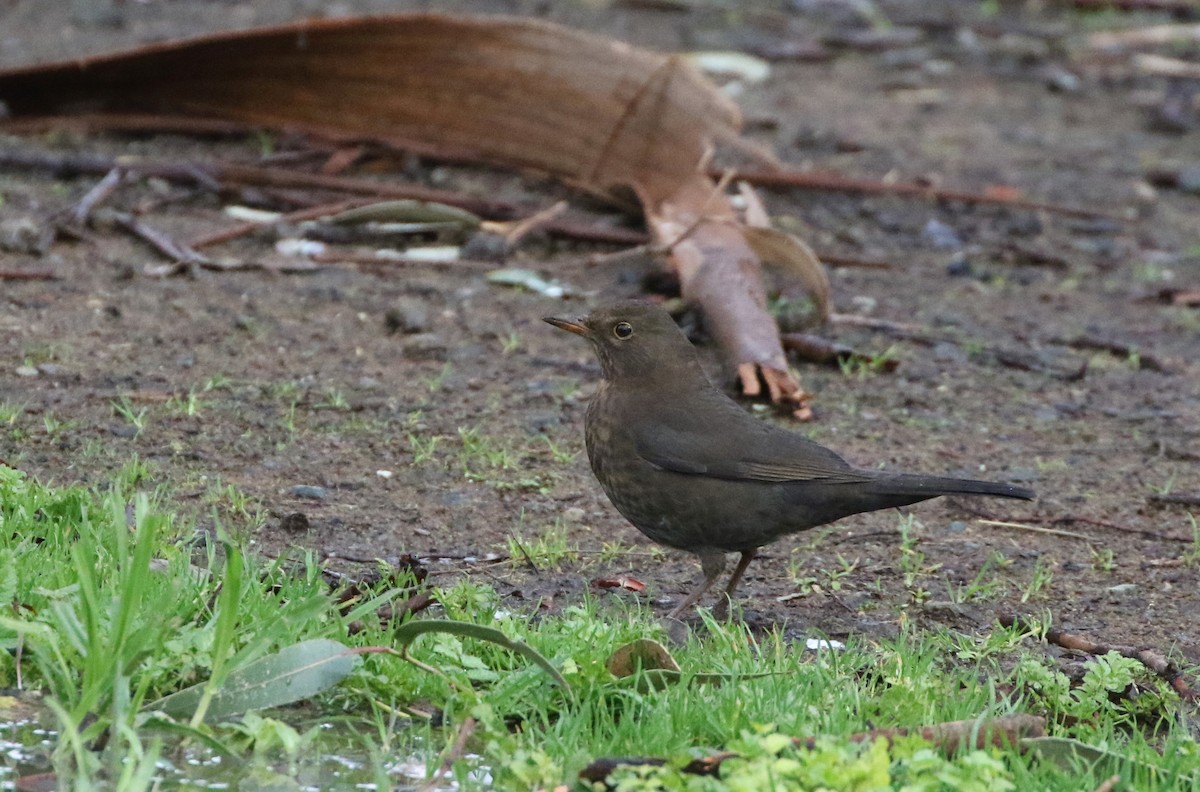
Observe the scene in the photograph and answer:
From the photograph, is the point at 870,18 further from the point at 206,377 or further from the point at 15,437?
the point at 15,437

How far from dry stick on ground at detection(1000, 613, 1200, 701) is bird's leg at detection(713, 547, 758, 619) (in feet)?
2.66

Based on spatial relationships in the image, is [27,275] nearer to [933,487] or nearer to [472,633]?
[472,633]

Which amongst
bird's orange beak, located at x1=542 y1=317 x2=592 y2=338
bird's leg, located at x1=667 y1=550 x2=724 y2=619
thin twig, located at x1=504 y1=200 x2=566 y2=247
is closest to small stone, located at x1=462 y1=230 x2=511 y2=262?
thin twig, located at x1=504 y1=200 x2=566 y2=247

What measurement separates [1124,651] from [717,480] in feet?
4.28

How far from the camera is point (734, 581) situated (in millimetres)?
5207

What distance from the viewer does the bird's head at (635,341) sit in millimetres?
5578

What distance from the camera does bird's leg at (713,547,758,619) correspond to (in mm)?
5012

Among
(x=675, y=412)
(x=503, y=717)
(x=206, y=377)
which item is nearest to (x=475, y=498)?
(x=675, y=412)

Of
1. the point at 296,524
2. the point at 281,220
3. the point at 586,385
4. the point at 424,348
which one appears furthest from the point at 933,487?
the point at 281,220

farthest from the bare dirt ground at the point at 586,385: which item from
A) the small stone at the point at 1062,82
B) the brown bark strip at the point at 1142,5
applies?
the brown bark strip at the point at 1142,5

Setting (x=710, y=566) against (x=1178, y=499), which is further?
(x=1178, y=499)

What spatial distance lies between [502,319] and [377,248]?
104 cm

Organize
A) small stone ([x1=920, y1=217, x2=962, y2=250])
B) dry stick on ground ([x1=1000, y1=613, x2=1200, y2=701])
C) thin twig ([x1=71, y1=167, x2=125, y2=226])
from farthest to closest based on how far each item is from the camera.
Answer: small stone ([x1=920, y1=217, x2=962, y2=250]), thin twig ([x1=71, y1=167, x2=125, y2=226]), dry stick on ground ([x1=1000, y1=613, x2=1200, y2=701])

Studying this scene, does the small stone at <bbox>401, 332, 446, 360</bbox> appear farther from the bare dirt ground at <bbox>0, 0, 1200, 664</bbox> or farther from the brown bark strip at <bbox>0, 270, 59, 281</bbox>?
the brown bark strip at <bbox>0, 270, 59, 281</bbox>
